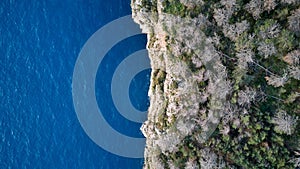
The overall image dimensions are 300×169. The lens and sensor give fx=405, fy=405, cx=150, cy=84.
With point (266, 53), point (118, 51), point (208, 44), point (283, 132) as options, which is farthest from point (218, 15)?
point (118, 51)

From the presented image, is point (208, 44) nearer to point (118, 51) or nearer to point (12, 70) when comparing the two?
point (118, 51)

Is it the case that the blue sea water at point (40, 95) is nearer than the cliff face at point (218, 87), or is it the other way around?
the cliff face at point (218, 87)

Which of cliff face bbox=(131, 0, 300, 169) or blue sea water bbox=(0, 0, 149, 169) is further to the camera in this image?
blue sea water bbox=(0, 0, 149, 169)

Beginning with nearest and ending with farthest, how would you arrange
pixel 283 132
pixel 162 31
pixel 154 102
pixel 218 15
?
pixel 283 132, pixel 218 15, pixel 162 31, pixel 154 102

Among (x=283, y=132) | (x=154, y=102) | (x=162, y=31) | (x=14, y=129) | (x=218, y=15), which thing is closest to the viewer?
(x=283, y=132)
